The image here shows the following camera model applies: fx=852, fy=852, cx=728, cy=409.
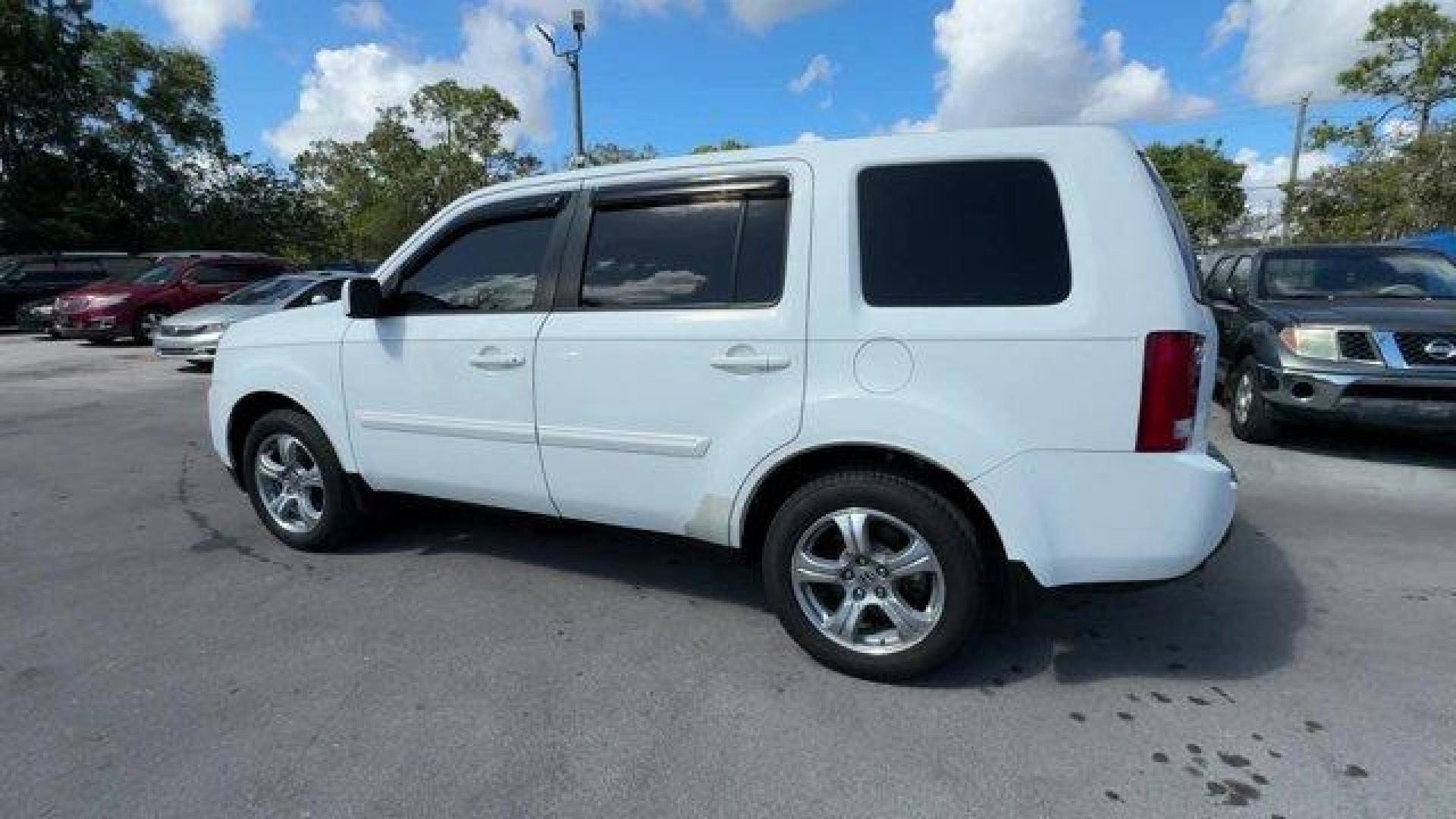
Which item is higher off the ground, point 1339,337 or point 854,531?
point 1339,337

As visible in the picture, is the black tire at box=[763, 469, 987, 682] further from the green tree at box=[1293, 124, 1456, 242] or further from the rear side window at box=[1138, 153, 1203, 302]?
the green tree at box=[1293, 124, 1456, 242]

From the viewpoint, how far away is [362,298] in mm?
3875

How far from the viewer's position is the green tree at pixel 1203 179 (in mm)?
61438

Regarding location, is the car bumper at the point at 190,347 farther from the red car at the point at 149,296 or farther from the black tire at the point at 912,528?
the black tire at the point at 912,528

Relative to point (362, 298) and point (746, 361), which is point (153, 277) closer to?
point (362, 298)

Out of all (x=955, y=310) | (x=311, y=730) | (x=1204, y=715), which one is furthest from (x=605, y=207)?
(x=1204, y=715)

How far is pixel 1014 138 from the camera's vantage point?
9.46 ft

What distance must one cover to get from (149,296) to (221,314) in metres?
5.35

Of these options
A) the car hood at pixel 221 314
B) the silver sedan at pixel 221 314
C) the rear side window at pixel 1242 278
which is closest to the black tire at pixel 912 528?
the rear side window at pixel 1242 278

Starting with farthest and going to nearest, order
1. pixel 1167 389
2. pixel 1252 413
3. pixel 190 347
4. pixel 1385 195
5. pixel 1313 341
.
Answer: pixel 1385 195
pixel 190 347
pixel 1252 413
pixel 1313 341
pixel 1167 389

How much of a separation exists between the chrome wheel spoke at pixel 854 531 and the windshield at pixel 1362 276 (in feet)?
19.9

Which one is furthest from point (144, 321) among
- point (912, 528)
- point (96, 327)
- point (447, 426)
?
point (912, 528)

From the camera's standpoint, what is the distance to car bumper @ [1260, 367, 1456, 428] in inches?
226

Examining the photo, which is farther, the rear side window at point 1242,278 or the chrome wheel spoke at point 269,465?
the rear side window at point 1242,278
